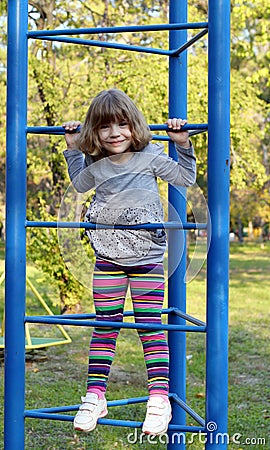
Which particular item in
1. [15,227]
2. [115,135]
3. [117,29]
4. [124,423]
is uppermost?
[117,29]

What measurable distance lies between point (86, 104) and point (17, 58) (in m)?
6.00

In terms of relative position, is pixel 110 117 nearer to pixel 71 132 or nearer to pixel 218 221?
pixel 71 132

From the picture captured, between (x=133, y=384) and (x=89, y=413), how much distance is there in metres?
3.42

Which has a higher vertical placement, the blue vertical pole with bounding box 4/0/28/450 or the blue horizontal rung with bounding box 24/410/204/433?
the blue vertical pole with bounding box 4/0/28/450

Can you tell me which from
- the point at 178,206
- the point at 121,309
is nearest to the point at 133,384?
the point at 178,206

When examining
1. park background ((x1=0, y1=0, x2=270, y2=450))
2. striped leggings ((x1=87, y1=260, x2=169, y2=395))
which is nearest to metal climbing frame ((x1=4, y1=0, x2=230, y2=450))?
striped leggings ((x1=87, y1=260, x2=169, y2=395))

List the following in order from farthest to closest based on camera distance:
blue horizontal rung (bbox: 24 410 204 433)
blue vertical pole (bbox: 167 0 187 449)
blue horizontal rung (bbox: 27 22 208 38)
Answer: blue vertical pole (bbox: 167 0 187 449) → blue horizontal rung (bbox: 27 22 208 38) → blue horizontal rung (bbox: 24 410 204 433)

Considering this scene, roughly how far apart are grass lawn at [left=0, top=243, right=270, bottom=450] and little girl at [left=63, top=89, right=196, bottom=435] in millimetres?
1809

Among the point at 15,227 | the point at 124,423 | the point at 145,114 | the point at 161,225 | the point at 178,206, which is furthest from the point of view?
the point at 145,114

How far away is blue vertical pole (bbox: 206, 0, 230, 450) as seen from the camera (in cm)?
254

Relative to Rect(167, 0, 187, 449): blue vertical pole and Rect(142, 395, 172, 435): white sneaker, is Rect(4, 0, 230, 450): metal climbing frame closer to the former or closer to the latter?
Rect(142, 395, 172, 435): white sneaker

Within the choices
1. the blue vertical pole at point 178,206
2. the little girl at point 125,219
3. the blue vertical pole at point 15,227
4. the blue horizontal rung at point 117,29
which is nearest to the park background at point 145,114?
the blue vertical pole at point 178,206

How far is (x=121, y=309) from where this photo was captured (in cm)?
274

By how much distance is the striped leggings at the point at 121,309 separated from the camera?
2.66m
